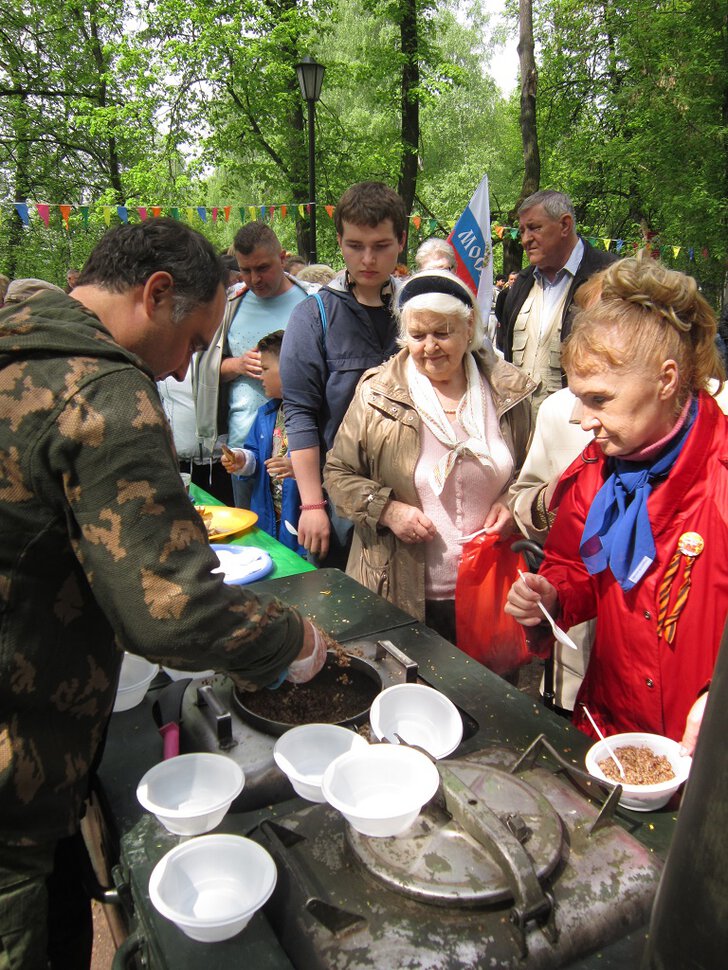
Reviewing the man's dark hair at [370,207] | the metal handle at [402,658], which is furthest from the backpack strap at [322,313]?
the metal handle at [402,658]

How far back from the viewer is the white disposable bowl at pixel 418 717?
130 centimetres

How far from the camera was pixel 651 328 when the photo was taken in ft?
5.04

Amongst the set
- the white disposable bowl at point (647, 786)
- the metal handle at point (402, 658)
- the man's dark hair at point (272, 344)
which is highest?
the man's dark hair at point (272, 344)

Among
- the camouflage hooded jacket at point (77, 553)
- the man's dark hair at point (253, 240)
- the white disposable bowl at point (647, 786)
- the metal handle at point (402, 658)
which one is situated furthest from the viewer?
the man's dark hair at point (253, 240)

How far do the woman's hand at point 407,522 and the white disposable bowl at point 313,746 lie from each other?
3.42 ft

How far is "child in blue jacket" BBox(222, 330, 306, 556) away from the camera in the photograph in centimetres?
318

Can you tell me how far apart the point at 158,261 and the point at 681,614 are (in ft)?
4.38

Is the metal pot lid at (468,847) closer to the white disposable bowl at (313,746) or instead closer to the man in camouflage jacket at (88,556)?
the white disposable bowl at (313,746)

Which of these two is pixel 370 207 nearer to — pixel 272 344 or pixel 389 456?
pixel 272 344

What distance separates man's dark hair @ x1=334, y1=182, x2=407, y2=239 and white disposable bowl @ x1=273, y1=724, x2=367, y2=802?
6.78ft

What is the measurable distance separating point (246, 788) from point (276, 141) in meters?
15.2

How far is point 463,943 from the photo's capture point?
85 centimetres

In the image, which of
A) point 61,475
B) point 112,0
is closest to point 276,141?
point 112,0

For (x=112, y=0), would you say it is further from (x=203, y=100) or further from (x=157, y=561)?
(x=157, y=561)
